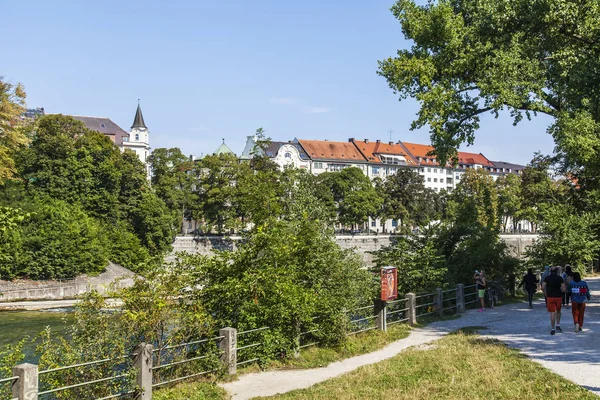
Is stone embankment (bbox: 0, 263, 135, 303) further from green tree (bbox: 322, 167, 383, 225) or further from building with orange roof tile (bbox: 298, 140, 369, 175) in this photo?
building with orange roof tile (bbox: 298, 140, 369, 175)

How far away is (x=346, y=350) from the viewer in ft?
48.6

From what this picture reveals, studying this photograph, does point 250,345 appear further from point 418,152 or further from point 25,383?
point 418,152

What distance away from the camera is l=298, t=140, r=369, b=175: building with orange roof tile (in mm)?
124000

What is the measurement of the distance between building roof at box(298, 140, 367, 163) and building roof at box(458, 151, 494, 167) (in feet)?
127

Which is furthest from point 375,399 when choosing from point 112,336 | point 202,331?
point 112,336

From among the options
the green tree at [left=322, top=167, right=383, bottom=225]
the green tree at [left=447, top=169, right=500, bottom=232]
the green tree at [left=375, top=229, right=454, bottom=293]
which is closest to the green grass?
the green tree at [left=375, top=229, right=454, bottom=293]

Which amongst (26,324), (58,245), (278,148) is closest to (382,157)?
(278,148)

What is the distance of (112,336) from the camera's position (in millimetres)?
10688

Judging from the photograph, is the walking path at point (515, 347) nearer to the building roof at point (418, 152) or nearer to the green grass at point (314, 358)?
the green grass at point (314, 358)

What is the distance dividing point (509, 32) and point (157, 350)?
693 inches

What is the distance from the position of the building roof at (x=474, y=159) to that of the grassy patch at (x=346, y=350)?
14416 centimetres

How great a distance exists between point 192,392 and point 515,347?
321 inches


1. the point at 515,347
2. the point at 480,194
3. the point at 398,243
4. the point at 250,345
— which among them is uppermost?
the point at 480,194

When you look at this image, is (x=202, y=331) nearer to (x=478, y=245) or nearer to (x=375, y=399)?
(x=375, y=399)
